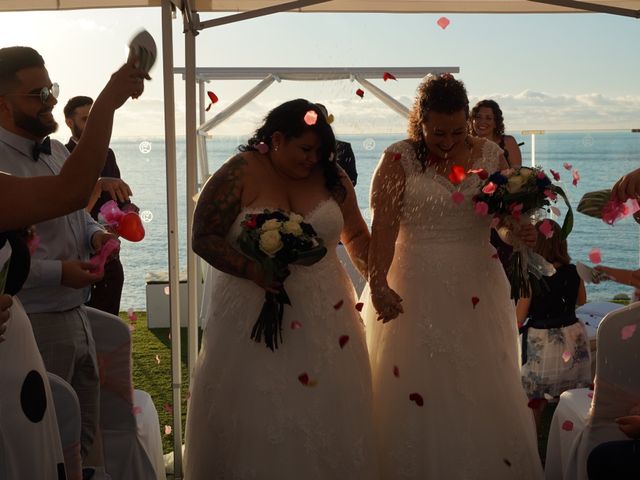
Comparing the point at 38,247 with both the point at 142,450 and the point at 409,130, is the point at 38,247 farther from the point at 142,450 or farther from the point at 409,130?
the point at 409,130

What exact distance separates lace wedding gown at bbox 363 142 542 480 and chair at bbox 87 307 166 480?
3.52 ft

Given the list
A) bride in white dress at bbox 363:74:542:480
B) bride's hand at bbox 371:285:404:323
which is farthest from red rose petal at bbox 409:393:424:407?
bride's hand at bbox 371:285:404:323

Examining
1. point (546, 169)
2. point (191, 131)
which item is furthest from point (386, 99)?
point (546, 169)

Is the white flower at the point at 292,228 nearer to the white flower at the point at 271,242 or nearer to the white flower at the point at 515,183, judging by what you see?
the white flower at the point at 271,242

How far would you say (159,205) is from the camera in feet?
110

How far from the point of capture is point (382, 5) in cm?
509

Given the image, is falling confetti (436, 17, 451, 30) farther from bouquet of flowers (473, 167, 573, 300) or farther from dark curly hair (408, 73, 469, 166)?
bouquet of flowers (473, 167, 573, 300)

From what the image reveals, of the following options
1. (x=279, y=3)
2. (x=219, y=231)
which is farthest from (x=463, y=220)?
(x=279, y=3)

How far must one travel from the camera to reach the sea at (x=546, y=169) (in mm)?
14175

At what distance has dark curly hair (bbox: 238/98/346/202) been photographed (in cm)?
366

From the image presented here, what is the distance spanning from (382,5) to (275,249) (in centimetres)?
233

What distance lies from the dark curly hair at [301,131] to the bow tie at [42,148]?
2.73 ft

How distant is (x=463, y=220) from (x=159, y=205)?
3039 centimetres

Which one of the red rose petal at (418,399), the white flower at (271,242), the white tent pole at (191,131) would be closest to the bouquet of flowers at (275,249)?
the white flower at (271,242)
